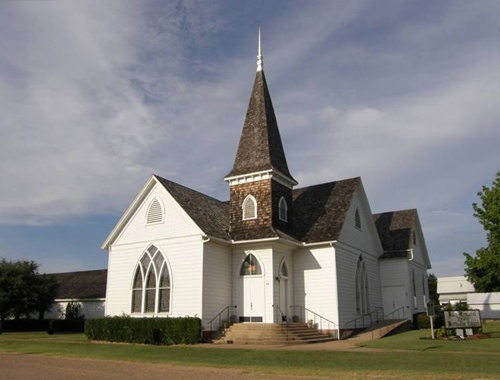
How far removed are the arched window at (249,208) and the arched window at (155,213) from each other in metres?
4.82

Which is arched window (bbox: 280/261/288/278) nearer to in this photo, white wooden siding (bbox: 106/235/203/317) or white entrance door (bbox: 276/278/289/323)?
white entrance door (bbox: 276/278/289/323)

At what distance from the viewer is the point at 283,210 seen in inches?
1136

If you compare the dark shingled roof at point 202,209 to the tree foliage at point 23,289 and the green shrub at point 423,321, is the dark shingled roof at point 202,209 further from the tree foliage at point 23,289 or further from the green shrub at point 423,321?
the tree foliage at point 23,289

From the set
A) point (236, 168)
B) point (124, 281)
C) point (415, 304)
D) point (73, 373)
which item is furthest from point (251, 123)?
point (73, 373)

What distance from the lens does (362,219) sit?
105ft

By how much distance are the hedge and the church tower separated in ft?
19.3

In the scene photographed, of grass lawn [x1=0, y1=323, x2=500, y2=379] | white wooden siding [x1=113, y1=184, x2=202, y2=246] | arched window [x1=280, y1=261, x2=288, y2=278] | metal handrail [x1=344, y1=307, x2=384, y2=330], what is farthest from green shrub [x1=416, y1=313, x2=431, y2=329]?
white wooden siding [x1=113, y1=184, x2=202, y2=246]

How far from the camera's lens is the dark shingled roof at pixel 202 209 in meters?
26.4

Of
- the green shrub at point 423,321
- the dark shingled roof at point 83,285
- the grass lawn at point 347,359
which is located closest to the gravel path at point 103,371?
the grass lawn at point 347,359

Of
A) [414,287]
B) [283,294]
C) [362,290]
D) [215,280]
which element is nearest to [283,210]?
[283,294]

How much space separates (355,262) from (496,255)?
935 cm

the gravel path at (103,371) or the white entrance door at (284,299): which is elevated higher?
the white entrance door at (284,299)

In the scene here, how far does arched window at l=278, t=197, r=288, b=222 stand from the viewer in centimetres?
2848

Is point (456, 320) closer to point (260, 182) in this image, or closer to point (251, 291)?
point (251, 291)
